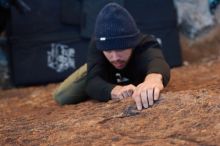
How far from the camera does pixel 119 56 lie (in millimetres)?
2289

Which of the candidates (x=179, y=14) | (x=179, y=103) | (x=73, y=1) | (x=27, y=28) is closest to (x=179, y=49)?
(x=179, y=14)

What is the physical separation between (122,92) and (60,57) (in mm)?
2298

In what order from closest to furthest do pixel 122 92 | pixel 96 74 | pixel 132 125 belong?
1. pixel 132 125
2. pixel 122 92
3. pixel 96 74

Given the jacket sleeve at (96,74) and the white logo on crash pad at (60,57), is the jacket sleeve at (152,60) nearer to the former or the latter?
the jacket sleeve at (96,74)

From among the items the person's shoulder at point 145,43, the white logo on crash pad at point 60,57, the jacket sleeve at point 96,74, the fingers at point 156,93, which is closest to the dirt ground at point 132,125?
the fingers at point 156,93

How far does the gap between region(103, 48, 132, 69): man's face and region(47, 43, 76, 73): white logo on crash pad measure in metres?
2.00

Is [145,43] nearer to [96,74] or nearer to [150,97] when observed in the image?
[96,74]

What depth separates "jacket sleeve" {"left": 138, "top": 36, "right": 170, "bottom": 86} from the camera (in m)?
2.23

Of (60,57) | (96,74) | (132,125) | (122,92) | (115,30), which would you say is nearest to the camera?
(132,125)

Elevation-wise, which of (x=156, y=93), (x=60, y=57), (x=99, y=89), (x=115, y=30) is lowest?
(x=60, y=57)

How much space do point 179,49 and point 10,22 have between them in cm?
141

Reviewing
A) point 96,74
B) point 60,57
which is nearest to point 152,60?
point 96,74

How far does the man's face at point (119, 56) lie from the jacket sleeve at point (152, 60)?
0.08 metres

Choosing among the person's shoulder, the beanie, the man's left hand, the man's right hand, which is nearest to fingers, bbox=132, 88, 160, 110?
the man's left hand
